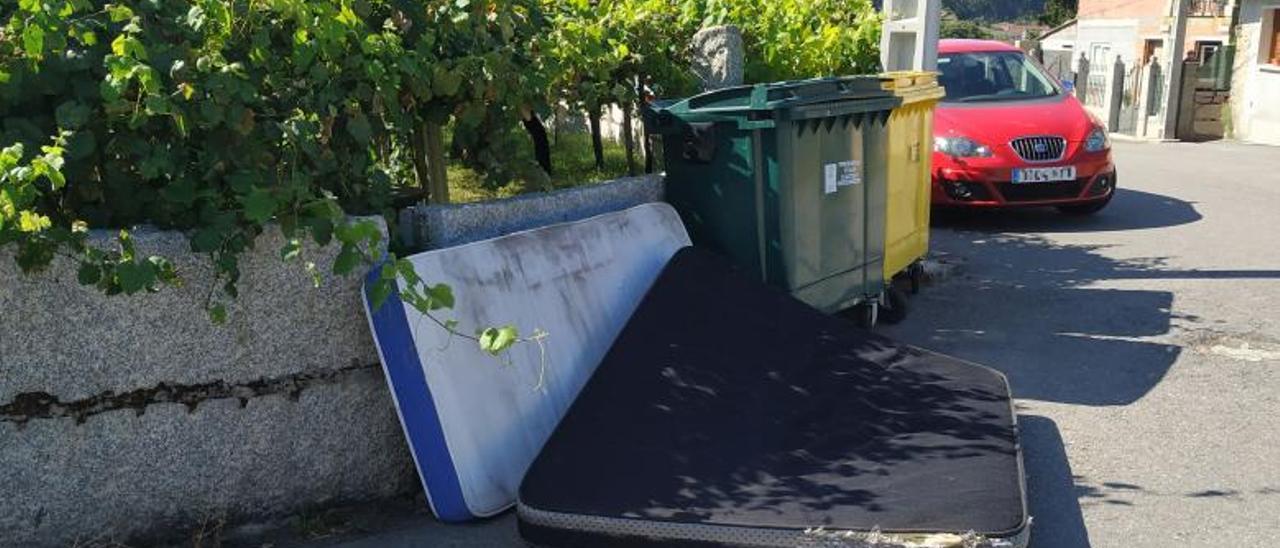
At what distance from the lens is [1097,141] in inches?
414

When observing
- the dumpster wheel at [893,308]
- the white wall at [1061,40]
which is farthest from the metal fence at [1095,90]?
the dumpster wheel at [893,308]

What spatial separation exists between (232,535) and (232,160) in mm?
1199

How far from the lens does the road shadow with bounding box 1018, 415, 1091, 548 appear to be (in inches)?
158

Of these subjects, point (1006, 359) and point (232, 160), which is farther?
point (1006, 359)

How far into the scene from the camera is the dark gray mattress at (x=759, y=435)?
3570 mm

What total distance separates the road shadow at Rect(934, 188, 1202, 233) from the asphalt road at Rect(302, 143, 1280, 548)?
0.04 meters

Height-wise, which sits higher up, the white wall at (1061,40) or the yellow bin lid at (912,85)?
the yellow bin lid at (912,85)

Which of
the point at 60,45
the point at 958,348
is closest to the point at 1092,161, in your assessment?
the point at 958,348

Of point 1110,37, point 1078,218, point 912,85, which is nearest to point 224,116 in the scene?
point 912,85

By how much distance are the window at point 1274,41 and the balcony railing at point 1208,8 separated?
537 centimetres

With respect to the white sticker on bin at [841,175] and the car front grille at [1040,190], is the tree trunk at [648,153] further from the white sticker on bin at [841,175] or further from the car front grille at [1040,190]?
the car front grille at [1040,190]

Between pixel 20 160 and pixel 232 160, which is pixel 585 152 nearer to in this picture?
pixel 232 160

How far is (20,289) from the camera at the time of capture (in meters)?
3.52

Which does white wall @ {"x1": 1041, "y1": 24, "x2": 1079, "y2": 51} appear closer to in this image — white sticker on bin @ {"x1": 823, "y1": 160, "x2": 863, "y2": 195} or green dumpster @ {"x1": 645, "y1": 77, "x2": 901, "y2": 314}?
white sticker on bin @ {"x1": 823, "y1": 160, "x2": 863, "y2": 195}
